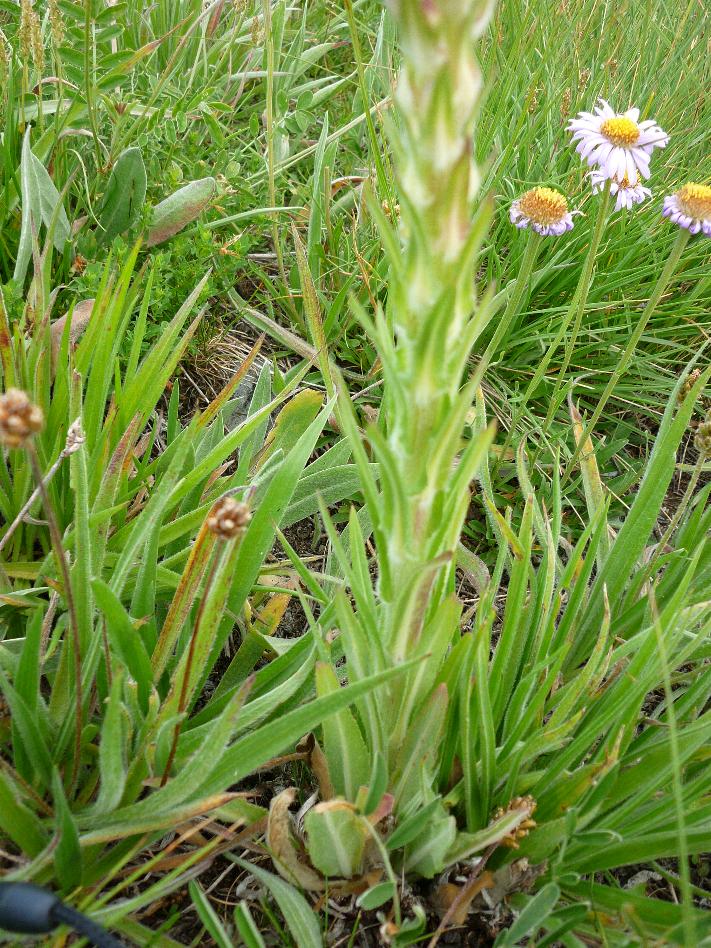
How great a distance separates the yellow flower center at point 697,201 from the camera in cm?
163

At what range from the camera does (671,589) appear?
59.4 inches

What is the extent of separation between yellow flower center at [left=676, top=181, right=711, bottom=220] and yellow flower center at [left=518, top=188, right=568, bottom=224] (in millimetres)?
258

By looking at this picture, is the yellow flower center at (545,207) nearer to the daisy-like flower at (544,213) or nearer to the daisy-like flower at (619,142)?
the daisy-like flower at (544,213)

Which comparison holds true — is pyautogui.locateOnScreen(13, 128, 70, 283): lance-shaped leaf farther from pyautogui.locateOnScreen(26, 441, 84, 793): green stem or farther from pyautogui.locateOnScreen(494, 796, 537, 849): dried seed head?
pyautogui.locateOnScreen(494, 796, 537, 849): dried seed head

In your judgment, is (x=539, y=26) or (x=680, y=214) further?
(x=539, y=26)

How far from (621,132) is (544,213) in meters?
0.30

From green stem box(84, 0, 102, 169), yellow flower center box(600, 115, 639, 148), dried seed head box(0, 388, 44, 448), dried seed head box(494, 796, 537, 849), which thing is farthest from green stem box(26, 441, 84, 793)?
yellow flower center box(600, 115, 639, 148)

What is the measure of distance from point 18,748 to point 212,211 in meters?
1.50

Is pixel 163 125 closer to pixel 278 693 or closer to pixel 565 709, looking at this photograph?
pixel 278 693

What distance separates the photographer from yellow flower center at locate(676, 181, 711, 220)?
5.33 ft

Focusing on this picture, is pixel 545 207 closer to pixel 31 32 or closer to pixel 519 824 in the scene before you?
pixel 31 32

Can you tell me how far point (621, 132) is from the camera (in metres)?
1.84

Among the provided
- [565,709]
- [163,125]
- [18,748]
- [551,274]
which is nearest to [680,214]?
[551,274]

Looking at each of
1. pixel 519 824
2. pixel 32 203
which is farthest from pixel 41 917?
pixel 32 203
